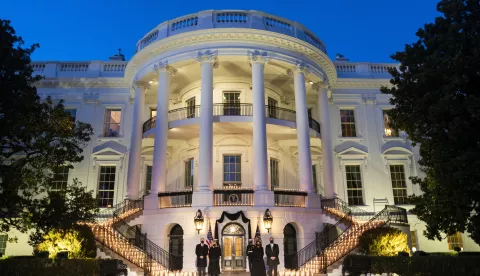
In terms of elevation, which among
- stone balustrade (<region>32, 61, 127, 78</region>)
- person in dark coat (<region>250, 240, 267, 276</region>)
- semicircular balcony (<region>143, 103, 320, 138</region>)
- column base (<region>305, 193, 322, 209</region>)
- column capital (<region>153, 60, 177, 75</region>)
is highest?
stone balustrade (<region>32, 61, 127, 78</region>)

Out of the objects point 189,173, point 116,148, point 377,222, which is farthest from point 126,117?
point 377,222

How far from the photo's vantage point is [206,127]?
19.1 meters

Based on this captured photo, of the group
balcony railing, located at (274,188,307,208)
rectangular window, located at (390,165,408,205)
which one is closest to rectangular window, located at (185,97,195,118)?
balcony railing, located at (274,188,307,208)

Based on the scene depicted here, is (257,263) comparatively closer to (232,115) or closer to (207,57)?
(232,115)

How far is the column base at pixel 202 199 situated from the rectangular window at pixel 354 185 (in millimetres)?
10923

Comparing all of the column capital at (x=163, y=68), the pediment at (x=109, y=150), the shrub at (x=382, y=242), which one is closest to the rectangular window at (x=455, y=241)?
the shrub at (x=382, y=242)

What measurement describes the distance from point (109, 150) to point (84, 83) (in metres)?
5.04

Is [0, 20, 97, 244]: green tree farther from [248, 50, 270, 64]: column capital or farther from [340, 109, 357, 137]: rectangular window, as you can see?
[340, 109, 357, 137]: rectangular window

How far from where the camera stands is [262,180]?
18312mm

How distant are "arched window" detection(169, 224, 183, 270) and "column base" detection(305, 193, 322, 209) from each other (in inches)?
247

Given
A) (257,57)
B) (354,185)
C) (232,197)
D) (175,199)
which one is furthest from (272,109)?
(175,199)

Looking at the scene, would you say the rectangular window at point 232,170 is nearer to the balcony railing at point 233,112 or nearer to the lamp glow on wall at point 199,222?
the balcony railing at point 233,112

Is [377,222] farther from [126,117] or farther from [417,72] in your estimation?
[126,117]

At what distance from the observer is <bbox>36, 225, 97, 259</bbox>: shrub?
15000 millimetres
